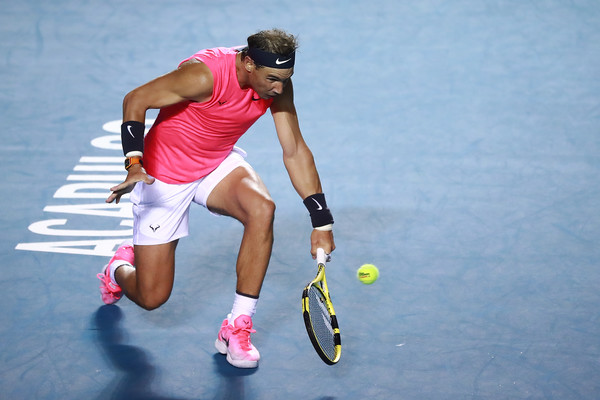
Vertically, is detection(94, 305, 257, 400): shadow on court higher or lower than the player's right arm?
lower

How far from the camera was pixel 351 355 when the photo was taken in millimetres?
3764

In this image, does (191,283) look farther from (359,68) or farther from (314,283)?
(359,68)

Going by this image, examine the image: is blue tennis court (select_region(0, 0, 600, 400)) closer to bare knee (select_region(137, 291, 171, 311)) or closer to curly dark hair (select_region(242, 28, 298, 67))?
bare knee (select_region(137, 291, 171, 311))

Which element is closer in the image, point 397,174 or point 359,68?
point 397,174

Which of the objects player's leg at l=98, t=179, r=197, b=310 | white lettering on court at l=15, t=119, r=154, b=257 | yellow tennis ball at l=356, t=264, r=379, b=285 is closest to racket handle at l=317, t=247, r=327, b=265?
yellow tennis ball at l=356, t=264, r=379, b=285

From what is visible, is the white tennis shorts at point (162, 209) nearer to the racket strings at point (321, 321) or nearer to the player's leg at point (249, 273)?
the player's leg at point (249, 273)

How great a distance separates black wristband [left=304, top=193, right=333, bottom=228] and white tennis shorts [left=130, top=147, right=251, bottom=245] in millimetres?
509

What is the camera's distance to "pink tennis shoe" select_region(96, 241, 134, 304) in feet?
13.5

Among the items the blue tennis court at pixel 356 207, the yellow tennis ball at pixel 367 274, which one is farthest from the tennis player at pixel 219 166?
the yellow tennis ball at pixel 367 274

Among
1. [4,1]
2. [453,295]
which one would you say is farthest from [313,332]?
[4,1]

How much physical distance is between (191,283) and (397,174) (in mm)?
1811

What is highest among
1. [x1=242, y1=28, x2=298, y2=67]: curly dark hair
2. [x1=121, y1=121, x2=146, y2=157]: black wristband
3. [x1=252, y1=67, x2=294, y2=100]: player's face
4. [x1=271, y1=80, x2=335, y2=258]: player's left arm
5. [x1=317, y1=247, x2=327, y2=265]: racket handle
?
[x1=242, y1=28, x2=298, y2=67]: curly dark hair

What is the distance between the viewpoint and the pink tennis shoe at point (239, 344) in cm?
367

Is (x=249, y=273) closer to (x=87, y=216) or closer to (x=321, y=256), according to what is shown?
(x=321, y=256)
